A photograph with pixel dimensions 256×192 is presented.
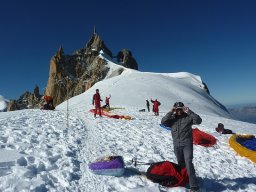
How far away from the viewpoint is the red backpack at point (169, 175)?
812 cm

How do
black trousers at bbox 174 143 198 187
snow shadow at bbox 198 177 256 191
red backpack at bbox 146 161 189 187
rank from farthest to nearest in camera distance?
snow shadow at bbox 198 177 256 191, red backpack at bbox 146 161 189 187, black trousers at bbox 174 143 198 187

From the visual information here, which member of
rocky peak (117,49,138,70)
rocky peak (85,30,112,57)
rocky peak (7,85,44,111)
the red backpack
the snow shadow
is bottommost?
the snow shadow

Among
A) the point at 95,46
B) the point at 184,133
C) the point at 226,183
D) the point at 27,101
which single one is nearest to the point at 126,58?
the point at 95,46

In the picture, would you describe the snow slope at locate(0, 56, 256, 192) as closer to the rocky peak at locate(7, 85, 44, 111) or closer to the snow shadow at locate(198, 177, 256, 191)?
the snow shadow at locate(198, 177, 256, 191)

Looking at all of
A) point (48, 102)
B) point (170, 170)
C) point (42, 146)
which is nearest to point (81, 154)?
point (42, 146)

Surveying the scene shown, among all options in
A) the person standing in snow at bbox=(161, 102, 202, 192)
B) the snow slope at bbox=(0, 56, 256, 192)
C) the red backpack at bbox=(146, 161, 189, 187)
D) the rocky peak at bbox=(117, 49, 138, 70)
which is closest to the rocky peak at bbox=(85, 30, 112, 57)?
the rocky peak at bbox=(117, 49, 138, 70)

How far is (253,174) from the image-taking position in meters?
10.0

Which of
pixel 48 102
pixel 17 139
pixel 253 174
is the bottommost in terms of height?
pixel 253 174

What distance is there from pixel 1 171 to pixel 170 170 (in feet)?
16.5

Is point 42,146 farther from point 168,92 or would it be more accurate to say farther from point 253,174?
point 168,92

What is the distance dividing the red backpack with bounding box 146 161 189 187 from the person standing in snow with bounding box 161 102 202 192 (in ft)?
1.00

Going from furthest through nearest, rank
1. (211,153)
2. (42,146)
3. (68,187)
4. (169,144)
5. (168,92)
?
(168,92) → (169,144) → (211,153) → (42,146) → (68,187)

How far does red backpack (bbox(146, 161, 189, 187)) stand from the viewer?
8.12 meters

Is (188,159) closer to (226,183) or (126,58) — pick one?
(226,183)
